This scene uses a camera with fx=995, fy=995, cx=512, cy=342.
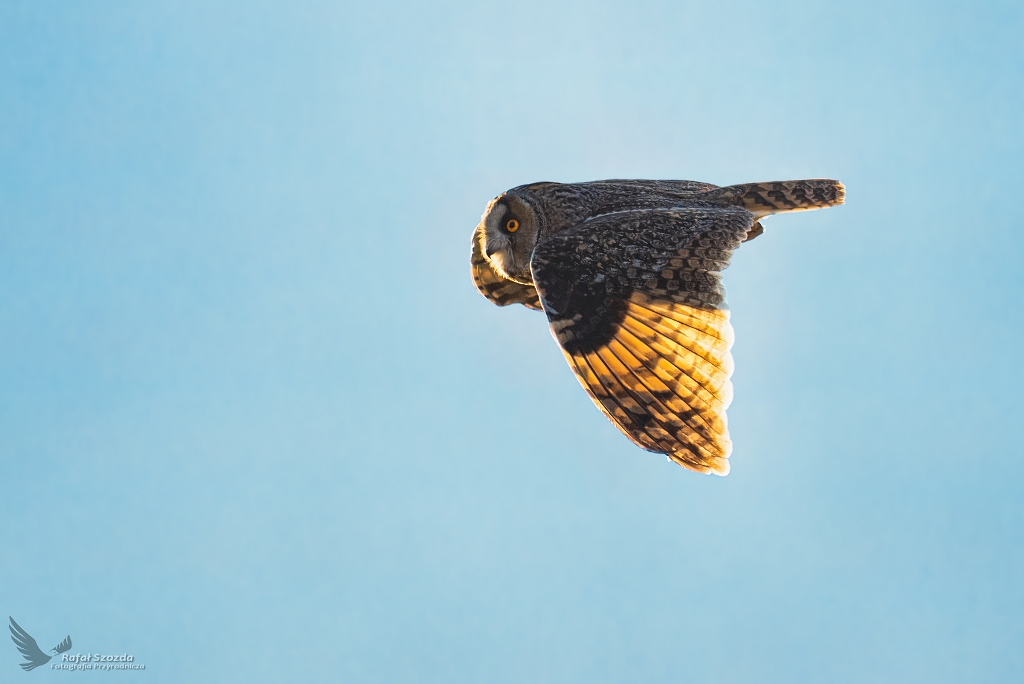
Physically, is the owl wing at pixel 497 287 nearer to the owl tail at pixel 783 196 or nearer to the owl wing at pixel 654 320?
the owl wing at pixel 654 320

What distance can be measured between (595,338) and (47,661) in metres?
10.5

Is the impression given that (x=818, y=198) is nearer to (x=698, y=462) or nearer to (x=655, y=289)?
(x=655, y=289)

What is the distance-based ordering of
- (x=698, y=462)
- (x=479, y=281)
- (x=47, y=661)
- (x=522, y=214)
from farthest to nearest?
(x=47, y=661)
(x=479, y=281)
(x=522, y=214)
(x=698, y=462)

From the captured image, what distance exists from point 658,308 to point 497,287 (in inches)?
68.3

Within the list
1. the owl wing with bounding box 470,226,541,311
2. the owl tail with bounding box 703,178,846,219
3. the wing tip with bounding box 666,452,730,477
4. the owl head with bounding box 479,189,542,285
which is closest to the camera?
the wing tip with bounding box 666,452,730,477

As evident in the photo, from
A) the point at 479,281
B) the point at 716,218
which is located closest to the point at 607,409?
the point at 716,218

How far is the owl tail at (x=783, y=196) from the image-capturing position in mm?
6410

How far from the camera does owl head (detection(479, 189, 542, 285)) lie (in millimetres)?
6766

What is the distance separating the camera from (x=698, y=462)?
5.80m

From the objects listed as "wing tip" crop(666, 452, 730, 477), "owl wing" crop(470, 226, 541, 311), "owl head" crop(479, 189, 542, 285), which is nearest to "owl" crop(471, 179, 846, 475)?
"wing tip" crop(666, 452, 730, 477)

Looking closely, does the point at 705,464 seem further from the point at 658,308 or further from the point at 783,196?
the point at 783,196

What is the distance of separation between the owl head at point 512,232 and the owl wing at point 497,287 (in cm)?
37

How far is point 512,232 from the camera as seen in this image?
6.89 meters

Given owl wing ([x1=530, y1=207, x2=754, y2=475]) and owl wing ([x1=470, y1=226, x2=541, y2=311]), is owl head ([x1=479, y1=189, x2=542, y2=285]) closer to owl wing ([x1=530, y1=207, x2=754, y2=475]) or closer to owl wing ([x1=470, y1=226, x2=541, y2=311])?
owl wing ([x1=470, y1=226, x2=541, y2=311])
